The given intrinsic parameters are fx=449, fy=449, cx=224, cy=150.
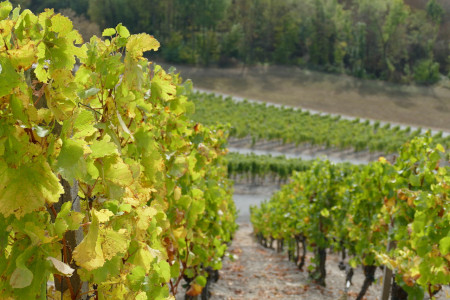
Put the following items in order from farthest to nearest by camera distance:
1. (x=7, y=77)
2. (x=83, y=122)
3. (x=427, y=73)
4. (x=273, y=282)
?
1. (x=427, y=73)
2. (x=273, y=282)
3. (x=83, y=122)
4. (x=7, y=77)

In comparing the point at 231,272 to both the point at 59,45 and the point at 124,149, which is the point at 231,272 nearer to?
the point at 124,149

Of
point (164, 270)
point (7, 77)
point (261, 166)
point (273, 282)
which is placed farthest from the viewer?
point (261, 166)

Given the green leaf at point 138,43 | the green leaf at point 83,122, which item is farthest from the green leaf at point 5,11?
the green leaf at point 138,43

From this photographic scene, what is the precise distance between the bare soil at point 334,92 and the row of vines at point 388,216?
36155mm

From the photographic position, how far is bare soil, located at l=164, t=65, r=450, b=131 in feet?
144

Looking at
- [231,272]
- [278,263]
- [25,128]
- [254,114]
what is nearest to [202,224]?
[25,128]

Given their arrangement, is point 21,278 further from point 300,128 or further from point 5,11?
point 300,128

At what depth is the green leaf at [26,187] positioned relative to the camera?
1.09 m

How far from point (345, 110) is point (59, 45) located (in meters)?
45.5

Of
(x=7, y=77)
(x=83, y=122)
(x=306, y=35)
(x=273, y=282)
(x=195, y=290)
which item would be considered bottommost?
(x=273, y=282)

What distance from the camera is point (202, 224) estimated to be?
4133 millimetres

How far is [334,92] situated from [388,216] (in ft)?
155

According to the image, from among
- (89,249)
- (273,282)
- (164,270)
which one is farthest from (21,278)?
(273,282)

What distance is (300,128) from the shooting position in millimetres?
33719
